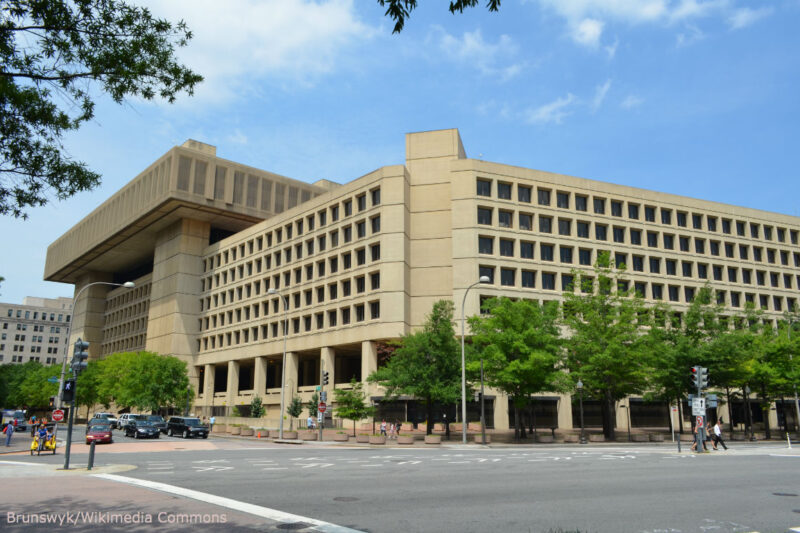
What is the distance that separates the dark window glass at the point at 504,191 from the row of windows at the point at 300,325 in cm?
1679

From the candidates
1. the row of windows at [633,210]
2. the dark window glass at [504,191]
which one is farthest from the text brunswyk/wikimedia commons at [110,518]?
the dark window glass at [504,191]

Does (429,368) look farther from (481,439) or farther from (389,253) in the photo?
(389,253)

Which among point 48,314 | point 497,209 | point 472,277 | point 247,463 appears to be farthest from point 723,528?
point 48,314

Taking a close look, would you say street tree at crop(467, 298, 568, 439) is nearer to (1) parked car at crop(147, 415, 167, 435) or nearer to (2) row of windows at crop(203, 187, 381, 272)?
(2) row of windows at crop(203, 187, 381, 272)

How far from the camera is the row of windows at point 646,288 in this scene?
56.6m

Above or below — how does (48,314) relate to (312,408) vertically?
above

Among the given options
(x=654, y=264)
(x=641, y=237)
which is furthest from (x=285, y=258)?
(x=654, y=264)

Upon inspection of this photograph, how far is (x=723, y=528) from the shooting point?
898cm

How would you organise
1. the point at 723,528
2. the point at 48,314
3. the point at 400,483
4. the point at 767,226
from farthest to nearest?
the point at 48,314
the point at 767,226
the point at 400,483
the point at 723,528

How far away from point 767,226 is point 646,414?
29616mm

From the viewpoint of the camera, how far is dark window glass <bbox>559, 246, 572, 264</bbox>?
5959 cm

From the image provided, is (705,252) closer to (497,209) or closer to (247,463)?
(497,209)

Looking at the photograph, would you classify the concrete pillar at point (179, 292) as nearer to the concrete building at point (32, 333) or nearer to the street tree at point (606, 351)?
the street tree at point (606, 351)

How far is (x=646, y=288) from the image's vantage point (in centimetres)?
6153
